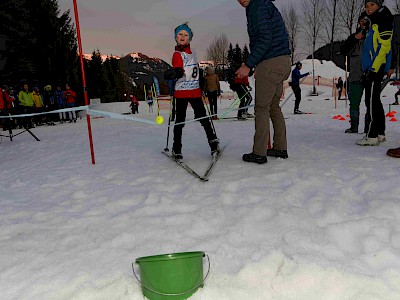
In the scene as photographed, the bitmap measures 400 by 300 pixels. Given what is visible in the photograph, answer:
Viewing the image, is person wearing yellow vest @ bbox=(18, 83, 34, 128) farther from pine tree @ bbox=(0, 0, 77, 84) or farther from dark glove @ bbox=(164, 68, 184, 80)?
dark glove @ bbox=(164, 68, 184, 80)

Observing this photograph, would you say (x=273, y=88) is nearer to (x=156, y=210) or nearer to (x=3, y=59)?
(x=156, y=210)

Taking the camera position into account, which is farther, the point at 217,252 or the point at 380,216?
the point at 380,216

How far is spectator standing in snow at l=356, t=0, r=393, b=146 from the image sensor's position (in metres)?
4.18

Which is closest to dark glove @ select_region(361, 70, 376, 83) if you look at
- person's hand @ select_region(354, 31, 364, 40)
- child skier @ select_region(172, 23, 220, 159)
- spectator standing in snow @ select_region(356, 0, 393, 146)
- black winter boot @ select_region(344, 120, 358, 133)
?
spectator standing in snow @ select_region(356, 0, 393, 146)

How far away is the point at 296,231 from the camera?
7.48ft

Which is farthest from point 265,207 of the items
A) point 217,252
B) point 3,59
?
point 3,59

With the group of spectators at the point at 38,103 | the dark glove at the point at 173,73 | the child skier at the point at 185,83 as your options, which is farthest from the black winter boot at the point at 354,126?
the group of spectators at the point at 38,103

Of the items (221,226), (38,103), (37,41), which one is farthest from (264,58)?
(37,41)

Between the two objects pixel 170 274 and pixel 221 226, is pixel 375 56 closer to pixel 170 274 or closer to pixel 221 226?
pixel 221 226

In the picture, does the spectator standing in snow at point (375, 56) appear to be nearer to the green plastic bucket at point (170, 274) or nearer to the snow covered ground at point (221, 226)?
the snow covered ground at point (221, 226)

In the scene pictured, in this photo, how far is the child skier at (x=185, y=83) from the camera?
427 cm

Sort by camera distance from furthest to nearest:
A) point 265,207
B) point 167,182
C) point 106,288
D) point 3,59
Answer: point 3,59 < point 167,182 < point 265,207 < point 106,288

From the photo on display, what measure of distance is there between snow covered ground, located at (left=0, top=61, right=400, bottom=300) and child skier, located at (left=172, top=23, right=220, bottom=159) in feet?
1.39

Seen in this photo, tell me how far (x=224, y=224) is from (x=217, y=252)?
412 millimetres
